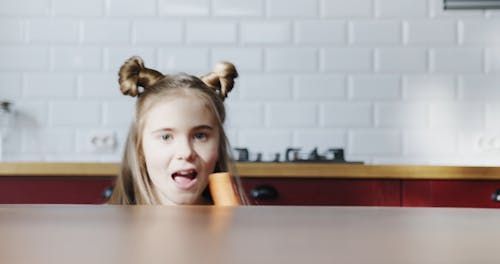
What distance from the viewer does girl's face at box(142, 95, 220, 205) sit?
50.6 inches

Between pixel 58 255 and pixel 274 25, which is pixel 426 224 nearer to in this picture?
pixel 58 255

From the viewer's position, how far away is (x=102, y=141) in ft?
7.03

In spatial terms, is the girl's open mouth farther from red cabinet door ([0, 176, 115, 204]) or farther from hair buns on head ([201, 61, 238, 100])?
red cabinet door ([0, 176, 115, 204])

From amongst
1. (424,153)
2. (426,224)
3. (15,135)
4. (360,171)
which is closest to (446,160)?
(424,153)

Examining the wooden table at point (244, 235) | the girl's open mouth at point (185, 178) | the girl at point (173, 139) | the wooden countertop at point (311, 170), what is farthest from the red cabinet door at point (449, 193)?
the wooden table at point (244, 235)

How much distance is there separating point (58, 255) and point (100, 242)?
16 mm

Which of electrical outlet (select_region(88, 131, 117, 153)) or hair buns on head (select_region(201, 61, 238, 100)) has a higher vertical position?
hair buns on head (select_region(201, 61, 238, 100))

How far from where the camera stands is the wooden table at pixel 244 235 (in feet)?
0.35

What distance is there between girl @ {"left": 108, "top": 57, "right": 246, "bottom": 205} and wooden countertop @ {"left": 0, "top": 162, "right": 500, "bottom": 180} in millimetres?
184

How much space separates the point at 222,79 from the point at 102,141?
821mm

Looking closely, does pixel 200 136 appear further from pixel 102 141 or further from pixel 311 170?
pixel 102 141

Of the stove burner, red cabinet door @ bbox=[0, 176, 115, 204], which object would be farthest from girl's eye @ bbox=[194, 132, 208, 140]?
the stove burner

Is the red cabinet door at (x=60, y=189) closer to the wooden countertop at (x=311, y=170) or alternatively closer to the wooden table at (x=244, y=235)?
the wooden countertop at (x=311, y=170)

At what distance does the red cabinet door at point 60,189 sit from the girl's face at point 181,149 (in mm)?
324
